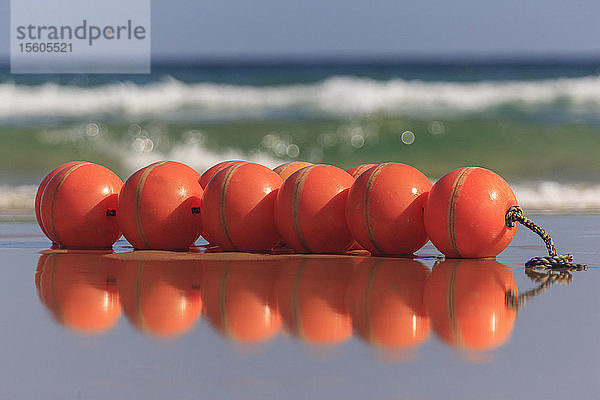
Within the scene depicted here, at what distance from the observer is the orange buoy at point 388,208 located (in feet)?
25.6

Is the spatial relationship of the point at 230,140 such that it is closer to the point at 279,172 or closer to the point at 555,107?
the point at 555,107

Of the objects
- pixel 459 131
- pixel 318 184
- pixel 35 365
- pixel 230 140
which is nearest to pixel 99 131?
pixel 230 140

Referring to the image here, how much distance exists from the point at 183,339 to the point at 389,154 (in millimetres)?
17268

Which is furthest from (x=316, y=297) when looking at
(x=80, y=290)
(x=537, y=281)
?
(x=537, y=281)

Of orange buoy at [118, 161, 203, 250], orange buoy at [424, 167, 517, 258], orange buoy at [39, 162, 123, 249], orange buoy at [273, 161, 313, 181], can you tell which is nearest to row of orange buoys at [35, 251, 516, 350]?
orange buoy at [424, 167, 517, 258]

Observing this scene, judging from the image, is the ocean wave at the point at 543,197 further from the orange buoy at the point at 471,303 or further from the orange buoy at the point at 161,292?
the orange buoy at the point at 161,292

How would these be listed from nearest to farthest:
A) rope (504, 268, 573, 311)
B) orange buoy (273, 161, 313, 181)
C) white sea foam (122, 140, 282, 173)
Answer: rope (504, 268, 573, 311) < orange buoy (273, 161, 313, 181) < white sea foam (122, 140, 282, 173)

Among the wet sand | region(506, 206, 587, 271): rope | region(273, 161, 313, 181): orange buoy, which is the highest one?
region(273, 161, 313, 181): orange buoy

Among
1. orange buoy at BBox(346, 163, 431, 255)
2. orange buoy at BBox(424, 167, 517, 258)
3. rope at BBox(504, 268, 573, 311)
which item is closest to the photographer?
rope at BBox(504, 268, 573, 311)

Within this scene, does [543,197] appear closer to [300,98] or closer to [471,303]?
[300,98]

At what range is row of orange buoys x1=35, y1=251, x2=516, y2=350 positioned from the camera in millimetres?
4445

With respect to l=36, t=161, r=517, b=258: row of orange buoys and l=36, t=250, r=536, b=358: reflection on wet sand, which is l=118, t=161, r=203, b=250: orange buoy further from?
l=36, t=250, r=536, b=358: reflection on wet sand

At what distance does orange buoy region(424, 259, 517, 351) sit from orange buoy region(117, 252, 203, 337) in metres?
1.36

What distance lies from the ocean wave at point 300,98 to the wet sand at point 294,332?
54.7ft
